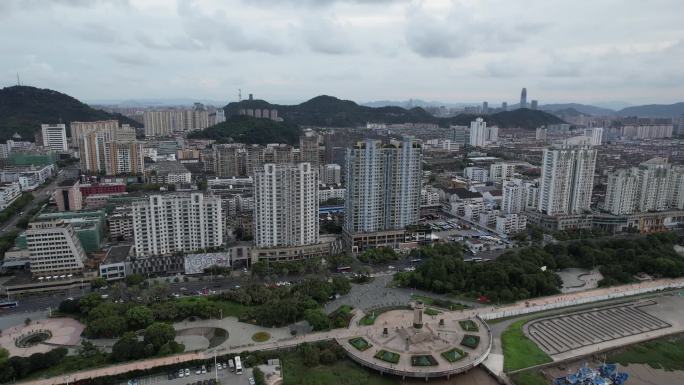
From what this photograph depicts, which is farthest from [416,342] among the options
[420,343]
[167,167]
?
[167,167]

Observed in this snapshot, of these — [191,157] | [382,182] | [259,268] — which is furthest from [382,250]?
[191,157]

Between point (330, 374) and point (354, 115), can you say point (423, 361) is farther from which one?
point (354, 115)

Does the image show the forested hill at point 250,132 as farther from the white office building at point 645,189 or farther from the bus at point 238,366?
the bus at point 238,366

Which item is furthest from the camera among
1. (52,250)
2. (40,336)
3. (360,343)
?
(52,250)

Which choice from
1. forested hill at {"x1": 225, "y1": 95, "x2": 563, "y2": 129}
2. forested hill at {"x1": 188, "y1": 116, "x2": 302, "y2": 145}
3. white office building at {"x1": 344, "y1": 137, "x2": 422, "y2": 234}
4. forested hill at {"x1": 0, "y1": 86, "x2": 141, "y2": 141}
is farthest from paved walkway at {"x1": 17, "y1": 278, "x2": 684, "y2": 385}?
forested hill at {"x1": 225, "y1": 95, "x2": 563, "y2": 129}

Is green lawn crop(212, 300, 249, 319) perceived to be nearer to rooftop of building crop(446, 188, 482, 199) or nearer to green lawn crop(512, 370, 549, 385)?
green lawn crop(512, 370, 549, 385)

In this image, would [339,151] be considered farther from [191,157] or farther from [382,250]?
[382,250]

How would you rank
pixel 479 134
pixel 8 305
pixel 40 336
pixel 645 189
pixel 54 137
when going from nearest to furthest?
pixel 40 336 → pixel 8 305 → pixel 645 189 → pixel 54 137 → pixel 479 134

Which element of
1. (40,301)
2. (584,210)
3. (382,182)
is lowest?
(40,301)
